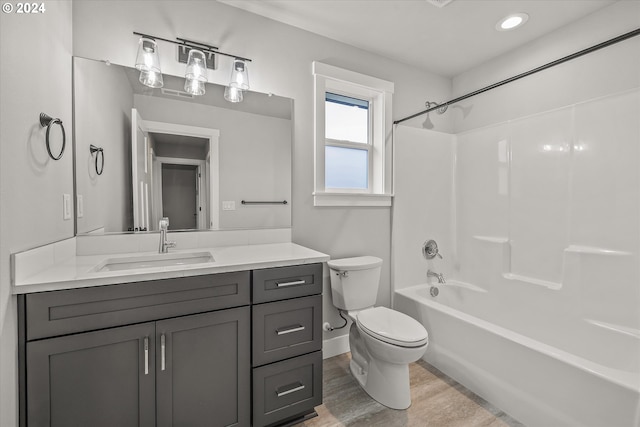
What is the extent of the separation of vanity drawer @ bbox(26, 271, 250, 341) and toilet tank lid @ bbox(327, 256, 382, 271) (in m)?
0.82

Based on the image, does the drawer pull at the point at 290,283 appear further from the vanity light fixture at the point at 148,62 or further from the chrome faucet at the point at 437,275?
the chrome faucet at the point at 437,275

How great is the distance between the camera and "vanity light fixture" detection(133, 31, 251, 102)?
1.53 metres

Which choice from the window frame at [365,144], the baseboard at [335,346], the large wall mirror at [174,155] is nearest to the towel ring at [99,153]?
the large wall mirror at [174,155]

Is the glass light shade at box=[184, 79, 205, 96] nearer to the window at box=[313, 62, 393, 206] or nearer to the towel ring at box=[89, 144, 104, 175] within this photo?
the towel ring at box=[89, 144, 104, 175]

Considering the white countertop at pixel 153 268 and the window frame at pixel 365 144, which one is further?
the window frame at pixel 365 144

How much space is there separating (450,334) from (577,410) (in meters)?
0.69

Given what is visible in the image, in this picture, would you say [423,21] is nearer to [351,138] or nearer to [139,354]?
[351,138]

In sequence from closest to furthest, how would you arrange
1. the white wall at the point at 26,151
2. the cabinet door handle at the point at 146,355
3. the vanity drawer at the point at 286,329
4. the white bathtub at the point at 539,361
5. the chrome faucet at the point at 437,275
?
the white wall at the point at 26,151 → the cabinet door handle at the point at 146,355 → the white bathtub at the point at 539,361 → the vanity drawer at the point at 286,329 → the chrome faucet at the point at 437,275

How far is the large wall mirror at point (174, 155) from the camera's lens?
1482 millimetres

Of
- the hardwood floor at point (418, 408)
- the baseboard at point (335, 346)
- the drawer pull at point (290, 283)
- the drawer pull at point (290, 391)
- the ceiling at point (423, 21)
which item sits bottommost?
the hardwood floor at point (418, 408)

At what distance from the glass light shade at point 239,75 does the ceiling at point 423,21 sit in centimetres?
40

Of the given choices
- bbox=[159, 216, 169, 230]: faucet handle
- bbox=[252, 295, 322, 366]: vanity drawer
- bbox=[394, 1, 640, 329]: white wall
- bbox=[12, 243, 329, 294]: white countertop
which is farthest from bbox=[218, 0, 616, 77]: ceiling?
bbox=[252, 295, 322, 366]: vanity drawer

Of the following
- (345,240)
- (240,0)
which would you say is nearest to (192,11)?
(240,0)

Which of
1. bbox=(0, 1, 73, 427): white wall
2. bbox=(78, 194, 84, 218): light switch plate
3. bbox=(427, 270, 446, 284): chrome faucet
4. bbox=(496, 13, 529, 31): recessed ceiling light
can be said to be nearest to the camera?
bbox=(0, 1, 73, 427): white wall
